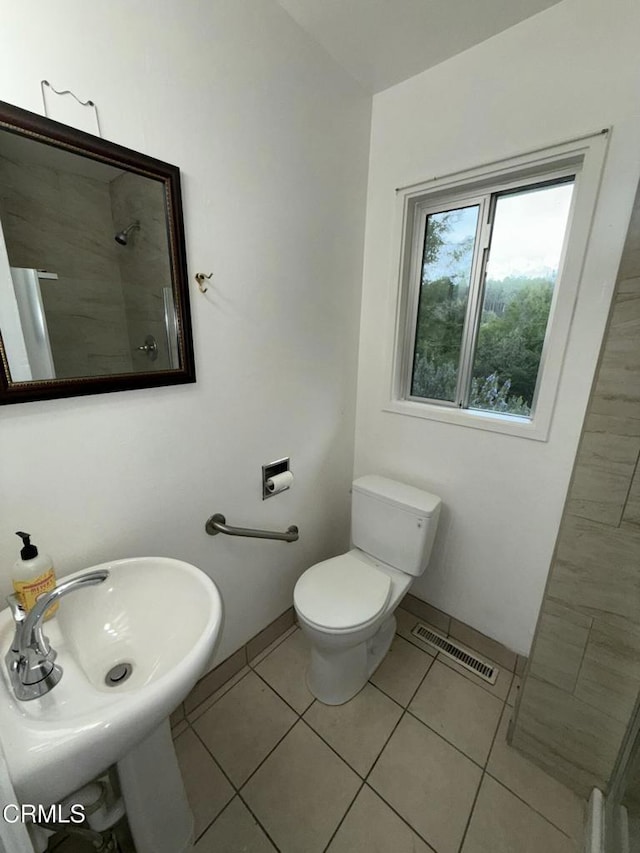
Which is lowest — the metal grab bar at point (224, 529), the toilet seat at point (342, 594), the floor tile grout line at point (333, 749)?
the floor tile grout line at point (333, 749)

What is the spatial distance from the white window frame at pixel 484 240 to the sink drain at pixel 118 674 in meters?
1.38

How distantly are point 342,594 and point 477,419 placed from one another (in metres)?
0.91

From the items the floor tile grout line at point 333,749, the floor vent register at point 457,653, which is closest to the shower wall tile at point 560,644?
the floor vent register at point 457,653

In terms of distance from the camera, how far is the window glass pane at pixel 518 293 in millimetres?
1292

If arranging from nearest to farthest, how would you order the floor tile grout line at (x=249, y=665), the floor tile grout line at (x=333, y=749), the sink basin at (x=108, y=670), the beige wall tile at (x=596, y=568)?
the sink basin at (x=108, y=670)
the beige wall tile at (x=596, y=568)
the floor tile grout line at (x=333, y=749)
the floor tile grout line at (x=249, y=665)

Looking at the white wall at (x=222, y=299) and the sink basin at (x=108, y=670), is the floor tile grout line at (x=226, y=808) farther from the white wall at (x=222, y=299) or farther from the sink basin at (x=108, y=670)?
the sink basin at (x=108, y=670)

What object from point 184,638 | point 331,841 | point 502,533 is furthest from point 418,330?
point 331,841

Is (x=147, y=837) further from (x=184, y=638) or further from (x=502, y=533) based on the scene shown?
(x=502, y=533)

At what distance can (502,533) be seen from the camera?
148cm

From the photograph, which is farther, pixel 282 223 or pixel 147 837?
pixel 282 223

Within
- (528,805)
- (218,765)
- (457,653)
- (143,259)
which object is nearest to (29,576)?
(143,259)

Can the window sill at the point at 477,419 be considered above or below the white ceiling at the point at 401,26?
below

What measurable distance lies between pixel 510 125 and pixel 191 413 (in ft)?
4.90

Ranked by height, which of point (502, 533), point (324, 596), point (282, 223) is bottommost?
point (324, 596)
